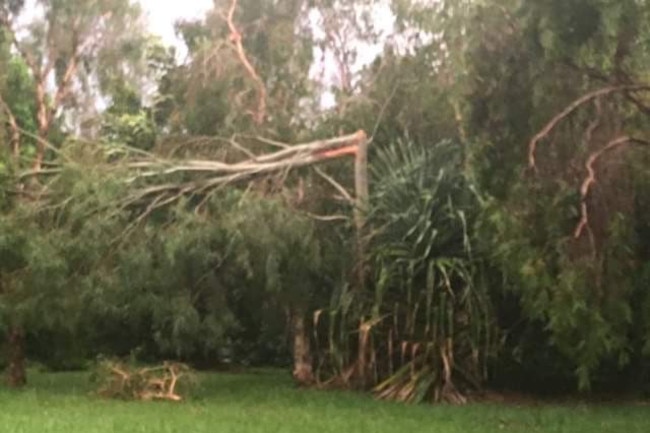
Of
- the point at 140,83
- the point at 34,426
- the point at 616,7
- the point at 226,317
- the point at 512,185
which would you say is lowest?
the point at 34,426

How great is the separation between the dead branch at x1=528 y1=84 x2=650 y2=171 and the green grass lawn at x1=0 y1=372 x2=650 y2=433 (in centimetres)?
320

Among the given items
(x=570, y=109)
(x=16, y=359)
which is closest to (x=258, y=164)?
(x=16, y=359)

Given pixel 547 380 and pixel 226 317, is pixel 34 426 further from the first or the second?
pixel 547 380

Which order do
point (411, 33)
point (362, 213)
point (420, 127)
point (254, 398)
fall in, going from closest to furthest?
point (254, 398)
point (362, 213)
point (420, 127)
point (411, 33)

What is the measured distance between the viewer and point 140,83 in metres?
25.1

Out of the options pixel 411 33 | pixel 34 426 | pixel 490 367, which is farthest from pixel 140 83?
pixel 34 426

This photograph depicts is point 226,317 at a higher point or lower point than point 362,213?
lower

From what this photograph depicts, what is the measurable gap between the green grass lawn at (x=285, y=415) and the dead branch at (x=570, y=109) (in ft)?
10.5

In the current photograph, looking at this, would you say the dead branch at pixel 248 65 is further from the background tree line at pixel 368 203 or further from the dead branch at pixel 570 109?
the dead branch at pixel 570 109

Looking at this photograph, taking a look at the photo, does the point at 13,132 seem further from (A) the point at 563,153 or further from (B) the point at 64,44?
(A) the point at 563,153

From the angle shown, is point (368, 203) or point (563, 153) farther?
point (368, 203)

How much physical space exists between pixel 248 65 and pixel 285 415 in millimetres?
9394

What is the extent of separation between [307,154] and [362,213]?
1.42 m

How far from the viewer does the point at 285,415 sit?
13453mm
